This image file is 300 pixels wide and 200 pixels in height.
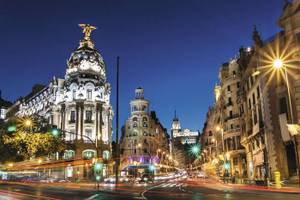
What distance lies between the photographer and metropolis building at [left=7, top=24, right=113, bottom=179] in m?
85.4

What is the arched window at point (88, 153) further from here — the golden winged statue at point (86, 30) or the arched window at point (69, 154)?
the golden winged statue at point (86, 30)

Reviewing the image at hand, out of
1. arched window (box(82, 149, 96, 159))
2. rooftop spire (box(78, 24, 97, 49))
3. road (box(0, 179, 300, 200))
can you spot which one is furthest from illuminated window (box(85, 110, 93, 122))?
road (box(0, 179, 300, 200))

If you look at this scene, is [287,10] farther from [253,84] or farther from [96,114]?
[96,114]

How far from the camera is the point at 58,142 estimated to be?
4262cm

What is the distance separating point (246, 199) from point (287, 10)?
1023 inches

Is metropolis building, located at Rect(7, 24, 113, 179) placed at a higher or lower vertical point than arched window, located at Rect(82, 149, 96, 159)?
higher

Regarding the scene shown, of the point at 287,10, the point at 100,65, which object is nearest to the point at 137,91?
the point at 100,65

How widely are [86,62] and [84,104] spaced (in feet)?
38.3

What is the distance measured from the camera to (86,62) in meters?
90.8

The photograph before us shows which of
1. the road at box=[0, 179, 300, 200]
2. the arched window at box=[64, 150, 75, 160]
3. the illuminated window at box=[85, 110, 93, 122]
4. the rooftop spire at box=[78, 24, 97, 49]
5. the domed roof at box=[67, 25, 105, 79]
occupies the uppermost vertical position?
the rooftop spire at box=[78, 24, 97, 49]

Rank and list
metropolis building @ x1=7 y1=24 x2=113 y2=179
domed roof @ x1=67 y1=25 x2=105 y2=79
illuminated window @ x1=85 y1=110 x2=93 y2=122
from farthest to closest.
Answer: domed roof @ x1=67 y1=25 x2=105 y2=79 < illuminated window @ x1=85 y1=110 x2=93 y2=122 < metropolis building @ x1=7 y1=24 x2=113 y2=179

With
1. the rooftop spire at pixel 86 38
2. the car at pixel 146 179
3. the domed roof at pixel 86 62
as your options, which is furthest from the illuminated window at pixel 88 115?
the car at pixel 146 179

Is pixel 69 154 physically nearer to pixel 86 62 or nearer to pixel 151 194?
pixel 86 62

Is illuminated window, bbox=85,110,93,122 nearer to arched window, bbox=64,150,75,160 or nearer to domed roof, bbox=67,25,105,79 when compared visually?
arched window, bbox=64,150,75,160
